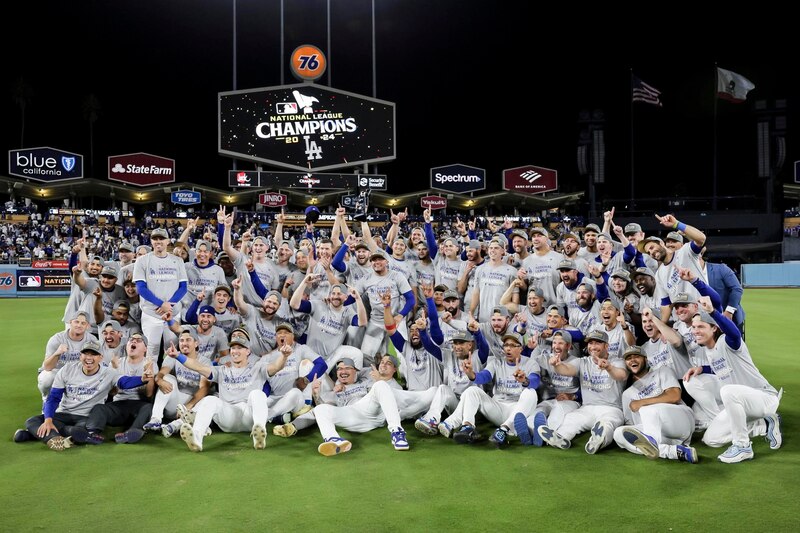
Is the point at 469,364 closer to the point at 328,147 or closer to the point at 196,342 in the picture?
the point at 196,342

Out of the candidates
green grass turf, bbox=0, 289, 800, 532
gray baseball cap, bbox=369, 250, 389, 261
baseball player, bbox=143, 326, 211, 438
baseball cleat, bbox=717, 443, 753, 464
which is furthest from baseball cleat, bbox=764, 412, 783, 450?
baseball player, bbox=143, 326, 211, 438

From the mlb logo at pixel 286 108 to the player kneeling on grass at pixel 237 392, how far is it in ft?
61.0

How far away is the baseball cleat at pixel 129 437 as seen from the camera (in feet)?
21.5

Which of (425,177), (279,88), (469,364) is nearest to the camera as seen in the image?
(469,364)

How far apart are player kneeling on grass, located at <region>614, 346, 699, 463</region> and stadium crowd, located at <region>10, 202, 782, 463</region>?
2 cm

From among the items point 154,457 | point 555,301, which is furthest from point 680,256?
point 154,457

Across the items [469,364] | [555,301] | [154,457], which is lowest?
[154,457]

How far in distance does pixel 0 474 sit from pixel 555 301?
6.73m

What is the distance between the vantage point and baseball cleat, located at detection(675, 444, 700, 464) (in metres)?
5.66

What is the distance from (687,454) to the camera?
18.6 ft

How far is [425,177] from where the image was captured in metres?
74.0

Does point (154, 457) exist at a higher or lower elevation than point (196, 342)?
lower

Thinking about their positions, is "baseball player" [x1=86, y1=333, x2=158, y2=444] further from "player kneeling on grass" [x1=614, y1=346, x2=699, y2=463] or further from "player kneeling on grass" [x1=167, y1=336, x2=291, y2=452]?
"player kneeling on grass" [x1=614, y1=346, x2=699, y2=463]

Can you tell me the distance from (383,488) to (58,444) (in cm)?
361
